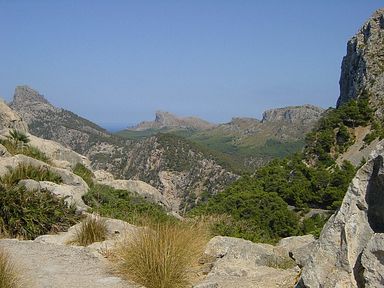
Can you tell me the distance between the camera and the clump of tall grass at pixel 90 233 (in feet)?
29.2

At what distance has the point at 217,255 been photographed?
23.8 feet

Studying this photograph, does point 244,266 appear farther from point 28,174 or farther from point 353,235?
point 28,174

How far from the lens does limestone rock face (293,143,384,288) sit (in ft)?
11.7

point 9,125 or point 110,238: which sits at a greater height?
point 9,125

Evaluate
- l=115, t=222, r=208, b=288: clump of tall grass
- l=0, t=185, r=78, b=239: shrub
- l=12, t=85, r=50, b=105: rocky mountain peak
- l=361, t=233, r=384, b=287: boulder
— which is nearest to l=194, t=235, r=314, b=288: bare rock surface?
l=115, t=222, r=208, b=288: clump of tall grass

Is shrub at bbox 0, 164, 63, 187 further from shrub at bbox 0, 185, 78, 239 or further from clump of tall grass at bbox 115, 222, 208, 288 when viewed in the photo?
clump of tall grass at bbox 115, 222, 208, 288

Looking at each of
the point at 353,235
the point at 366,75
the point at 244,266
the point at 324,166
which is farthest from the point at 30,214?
the point at 366,75

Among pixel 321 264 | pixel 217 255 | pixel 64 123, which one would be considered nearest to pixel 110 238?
pixel 217 255

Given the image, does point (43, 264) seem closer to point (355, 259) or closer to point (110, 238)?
point (110, 238)

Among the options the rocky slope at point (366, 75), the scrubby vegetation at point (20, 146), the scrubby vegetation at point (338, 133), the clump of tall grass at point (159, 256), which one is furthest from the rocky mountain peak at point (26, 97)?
the clump of tall grass at point (159, 256)

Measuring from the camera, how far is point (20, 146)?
21.1m

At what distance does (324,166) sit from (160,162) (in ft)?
225

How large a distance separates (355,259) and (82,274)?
4.34m

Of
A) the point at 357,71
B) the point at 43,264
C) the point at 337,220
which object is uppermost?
the point at 357,71
